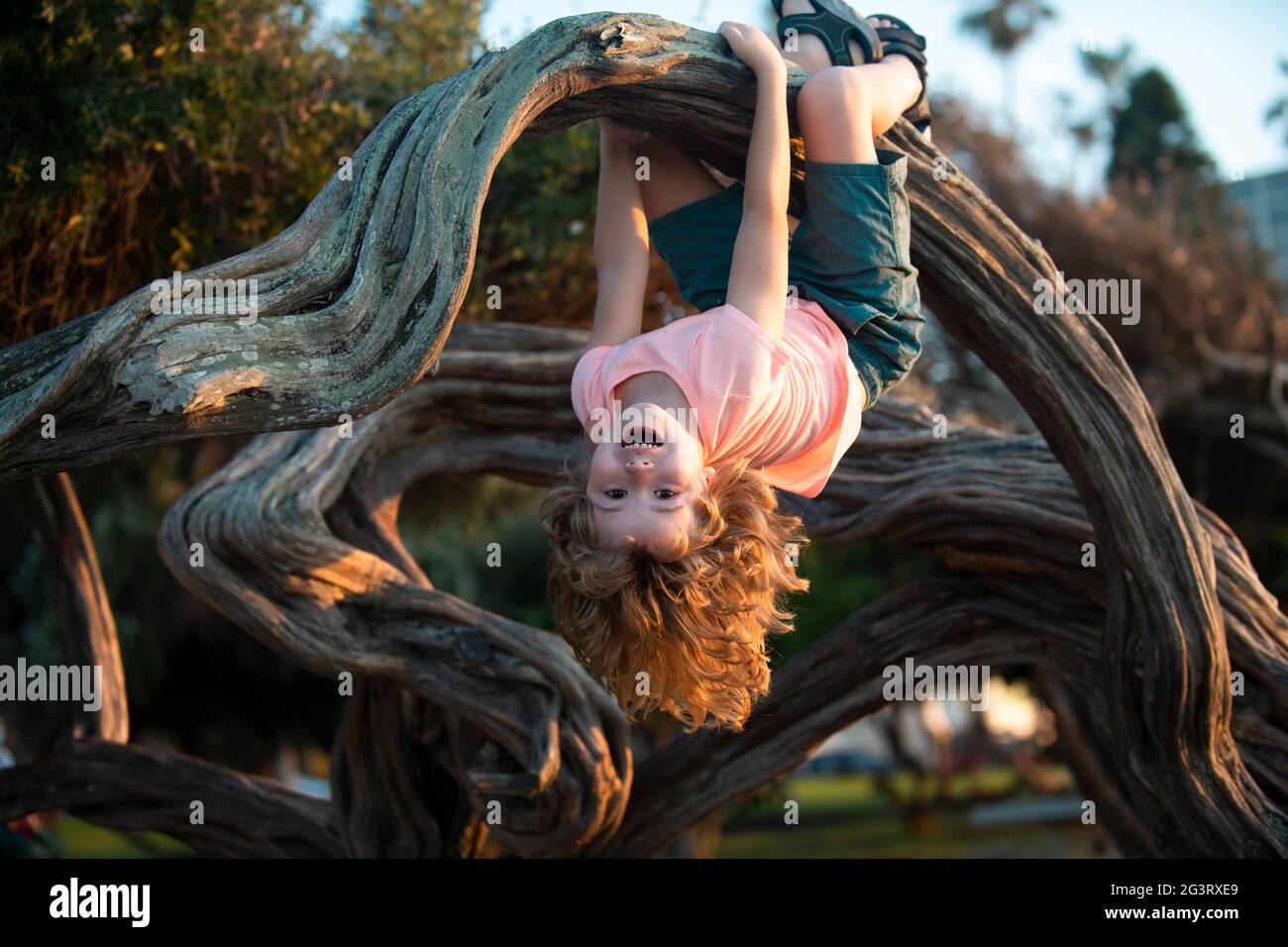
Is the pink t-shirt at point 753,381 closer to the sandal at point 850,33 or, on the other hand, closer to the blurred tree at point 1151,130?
the sandal at point 850,33

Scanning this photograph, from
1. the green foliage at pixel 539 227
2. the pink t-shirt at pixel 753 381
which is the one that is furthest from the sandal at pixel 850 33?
the green foliage at pixel 539 227

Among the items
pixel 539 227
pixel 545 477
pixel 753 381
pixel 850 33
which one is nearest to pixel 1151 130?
pixel 539 227

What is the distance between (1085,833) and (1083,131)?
10.1 m

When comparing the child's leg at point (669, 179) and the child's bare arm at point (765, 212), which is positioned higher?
the child's leg at point (669, 179)

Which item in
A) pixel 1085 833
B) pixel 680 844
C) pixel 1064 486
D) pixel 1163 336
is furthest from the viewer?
pixel 1085 833

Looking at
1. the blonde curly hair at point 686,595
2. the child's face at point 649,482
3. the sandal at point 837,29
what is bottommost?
the blonde curly hair at point 686,595

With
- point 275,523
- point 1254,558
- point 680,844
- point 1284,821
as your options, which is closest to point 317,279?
point 275,523

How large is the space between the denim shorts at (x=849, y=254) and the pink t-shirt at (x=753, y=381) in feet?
0.33

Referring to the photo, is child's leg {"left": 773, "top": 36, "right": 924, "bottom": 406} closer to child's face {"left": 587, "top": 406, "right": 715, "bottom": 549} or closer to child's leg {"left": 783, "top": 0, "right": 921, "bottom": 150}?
child's leg {"left": 783, "top": 0, "right": 921, "bottom": 150}

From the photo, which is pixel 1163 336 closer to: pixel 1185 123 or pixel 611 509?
pixel 1185 123

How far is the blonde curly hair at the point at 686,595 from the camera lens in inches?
140

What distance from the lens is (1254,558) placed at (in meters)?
12.4

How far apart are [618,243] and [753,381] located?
811 millimetres

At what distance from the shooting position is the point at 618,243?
404cm
